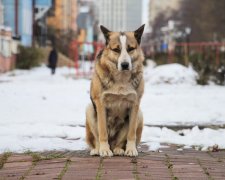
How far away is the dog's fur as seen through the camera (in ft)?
23.1

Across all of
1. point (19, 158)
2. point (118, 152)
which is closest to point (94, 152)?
point (118, 152)

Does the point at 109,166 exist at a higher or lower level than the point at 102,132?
lower

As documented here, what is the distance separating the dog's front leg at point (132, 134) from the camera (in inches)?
287

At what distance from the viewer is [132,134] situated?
7.40 meters

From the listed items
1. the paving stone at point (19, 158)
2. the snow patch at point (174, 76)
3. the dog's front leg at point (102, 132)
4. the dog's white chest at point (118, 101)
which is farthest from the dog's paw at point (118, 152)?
the snow patch at point (174, 76)

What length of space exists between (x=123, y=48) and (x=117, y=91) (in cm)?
53

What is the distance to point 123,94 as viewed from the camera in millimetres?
7168

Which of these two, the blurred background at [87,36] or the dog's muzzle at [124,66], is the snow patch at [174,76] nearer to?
the blurred background at [87,36]

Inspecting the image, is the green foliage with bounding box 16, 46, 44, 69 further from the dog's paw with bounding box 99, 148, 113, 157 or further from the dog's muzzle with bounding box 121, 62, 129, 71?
the dog's muzzle with bounding box 121, 62, 129, 71

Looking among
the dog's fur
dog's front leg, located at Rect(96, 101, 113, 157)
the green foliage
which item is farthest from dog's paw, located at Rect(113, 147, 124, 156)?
the green foliage

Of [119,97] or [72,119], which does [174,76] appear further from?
[119,97]

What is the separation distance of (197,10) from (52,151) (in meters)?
72.8

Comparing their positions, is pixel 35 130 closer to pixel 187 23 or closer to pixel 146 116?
pixel 146 116

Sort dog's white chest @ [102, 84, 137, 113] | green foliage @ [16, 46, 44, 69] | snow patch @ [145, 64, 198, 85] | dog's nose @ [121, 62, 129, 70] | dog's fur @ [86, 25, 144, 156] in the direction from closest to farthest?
dog's nose @ [121, 62, 129, 70], dog's fur @ [86, 25, 144, 156], dog's white chest @ [102, 84, 137, 113], snow patch @ [145, 64, 198, 85], green foliage @ [16, 46, 44, 69]
